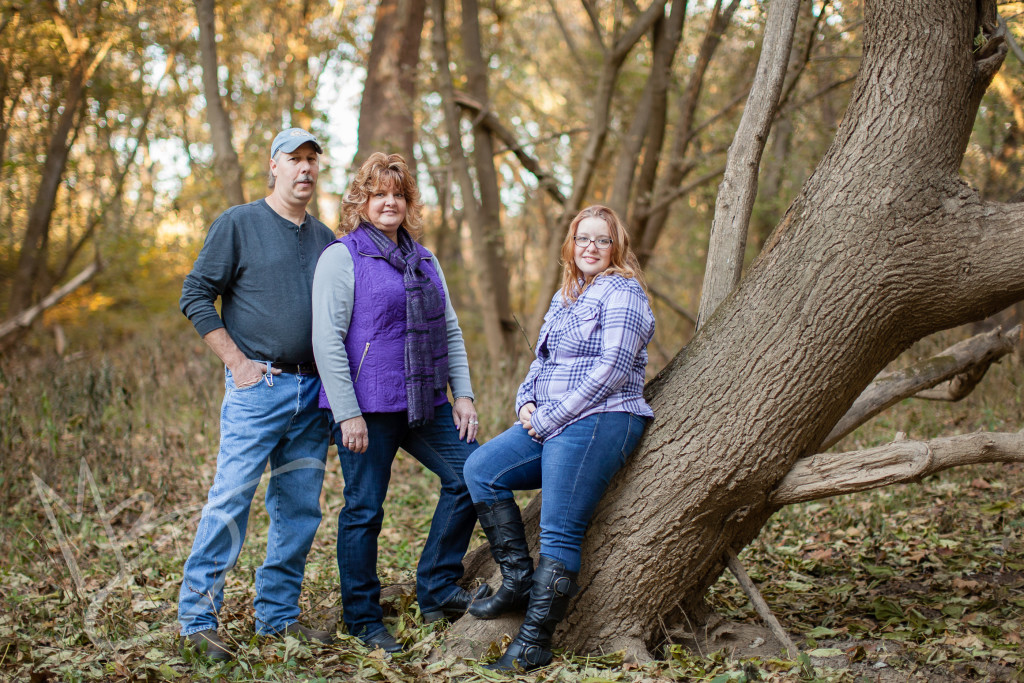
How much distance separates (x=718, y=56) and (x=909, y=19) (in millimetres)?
9761

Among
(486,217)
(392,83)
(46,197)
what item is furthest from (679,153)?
(46,197)

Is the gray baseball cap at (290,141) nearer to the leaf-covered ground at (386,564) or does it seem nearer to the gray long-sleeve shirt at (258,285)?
the gray long-sleeve shirt at (258,285)

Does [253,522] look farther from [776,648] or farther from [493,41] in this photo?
[493,41]

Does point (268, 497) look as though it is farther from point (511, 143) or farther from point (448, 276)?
point (448, 276)

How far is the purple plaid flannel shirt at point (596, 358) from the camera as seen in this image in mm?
2805

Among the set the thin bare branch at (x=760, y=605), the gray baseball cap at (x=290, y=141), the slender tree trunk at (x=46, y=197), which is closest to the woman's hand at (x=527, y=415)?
the thin bare branch at (x=760, y=605)

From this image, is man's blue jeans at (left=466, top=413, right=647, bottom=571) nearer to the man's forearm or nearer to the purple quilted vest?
the purple quilted vest

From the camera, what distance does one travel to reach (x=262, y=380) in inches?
124

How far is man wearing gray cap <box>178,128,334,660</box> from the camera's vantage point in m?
3.11

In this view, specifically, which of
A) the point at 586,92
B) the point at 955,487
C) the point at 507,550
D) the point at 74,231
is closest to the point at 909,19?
the point at 507,550

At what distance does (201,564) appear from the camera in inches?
124

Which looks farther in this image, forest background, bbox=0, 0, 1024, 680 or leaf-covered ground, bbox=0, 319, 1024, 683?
forest background, bbox=0, 0, 1024, 680

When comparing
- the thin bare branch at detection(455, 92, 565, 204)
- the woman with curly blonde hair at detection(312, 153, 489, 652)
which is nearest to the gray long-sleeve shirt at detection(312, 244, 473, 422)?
the woman with curly blonde hair at detection(312, 153, 489, 652)

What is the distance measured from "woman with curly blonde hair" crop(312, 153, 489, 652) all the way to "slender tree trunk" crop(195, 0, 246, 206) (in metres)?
5.04
